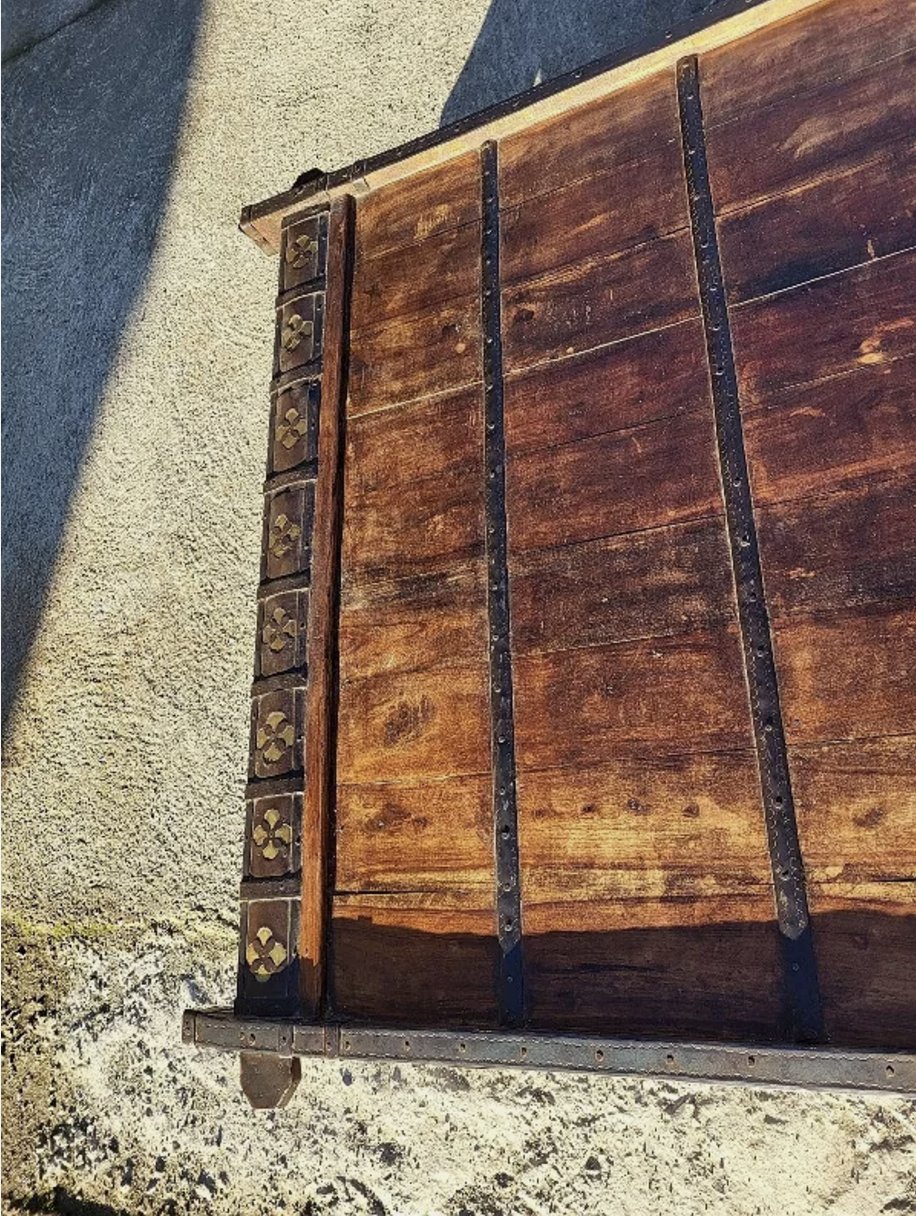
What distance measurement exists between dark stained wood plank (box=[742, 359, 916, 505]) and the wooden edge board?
1021 mm

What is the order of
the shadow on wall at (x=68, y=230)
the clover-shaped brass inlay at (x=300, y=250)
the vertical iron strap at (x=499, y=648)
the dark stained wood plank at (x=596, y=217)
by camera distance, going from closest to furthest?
the vertical iron strap at (x=499, y=648), the dark stained wood plank at (x=596, y=217), the clover-shaped brass inlay at (x=300, y=250), the shadow on wall at (x=68, y=230)

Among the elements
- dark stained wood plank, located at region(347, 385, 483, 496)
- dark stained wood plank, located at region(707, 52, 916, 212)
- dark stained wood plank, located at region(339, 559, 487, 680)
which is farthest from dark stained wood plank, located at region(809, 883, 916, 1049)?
dark stained wood plank, located at region(707, 52, 916, 212)

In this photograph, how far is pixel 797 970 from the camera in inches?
67.1

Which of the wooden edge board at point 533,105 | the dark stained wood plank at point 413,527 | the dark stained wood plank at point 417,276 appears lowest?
the dark stained wood plank at point 413,527

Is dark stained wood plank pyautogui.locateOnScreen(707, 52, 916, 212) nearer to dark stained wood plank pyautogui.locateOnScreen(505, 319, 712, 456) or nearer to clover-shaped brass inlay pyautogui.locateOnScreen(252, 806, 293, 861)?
dark stained wood plank pyautogui.locateOnScreen(505, 319, 712, 456)

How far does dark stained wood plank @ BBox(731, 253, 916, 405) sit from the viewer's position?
1920 mm

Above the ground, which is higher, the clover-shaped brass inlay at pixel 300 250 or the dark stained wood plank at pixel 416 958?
the clover-shaped brass inlay at pixel 300 250

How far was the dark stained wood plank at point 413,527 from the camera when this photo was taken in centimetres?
222

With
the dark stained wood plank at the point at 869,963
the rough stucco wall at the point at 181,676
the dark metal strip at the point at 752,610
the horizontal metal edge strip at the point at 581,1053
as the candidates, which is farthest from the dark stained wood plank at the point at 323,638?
the rough stucco wall at the point at 181,676

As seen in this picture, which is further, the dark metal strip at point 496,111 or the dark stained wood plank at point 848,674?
the dark metal strip at point 496,111

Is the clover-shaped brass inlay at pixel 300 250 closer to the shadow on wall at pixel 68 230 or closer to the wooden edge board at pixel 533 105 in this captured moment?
the wooden edge board at pixel 533 105

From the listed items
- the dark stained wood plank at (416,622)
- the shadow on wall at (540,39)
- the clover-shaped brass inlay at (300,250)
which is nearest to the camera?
the dark stained wood plank at (416,622)

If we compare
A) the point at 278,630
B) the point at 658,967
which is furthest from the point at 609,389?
the point at 658,967

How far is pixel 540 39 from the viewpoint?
3.72m
